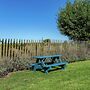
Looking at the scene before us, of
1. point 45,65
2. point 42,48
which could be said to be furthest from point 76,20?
point 45,65

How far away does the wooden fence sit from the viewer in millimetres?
16341

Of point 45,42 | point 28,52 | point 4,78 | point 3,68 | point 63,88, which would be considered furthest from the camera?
point 45,42

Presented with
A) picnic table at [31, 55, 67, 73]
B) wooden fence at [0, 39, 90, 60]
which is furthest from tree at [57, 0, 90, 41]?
picnic table at [31, 55, 67, 73]

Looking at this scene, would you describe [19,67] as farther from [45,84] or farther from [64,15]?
[64,15]

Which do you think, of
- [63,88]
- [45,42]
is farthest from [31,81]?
[45,42]

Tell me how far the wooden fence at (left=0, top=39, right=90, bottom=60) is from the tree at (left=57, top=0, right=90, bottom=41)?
1211cm

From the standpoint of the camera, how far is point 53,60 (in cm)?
1803

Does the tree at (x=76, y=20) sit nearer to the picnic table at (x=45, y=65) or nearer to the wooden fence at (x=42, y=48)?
the wooden fence at (x=42, y=48)

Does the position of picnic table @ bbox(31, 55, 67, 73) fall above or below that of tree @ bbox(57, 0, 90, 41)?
below

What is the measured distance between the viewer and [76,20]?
39.9 meters

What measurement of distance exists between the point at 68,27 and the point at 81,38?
242 cm

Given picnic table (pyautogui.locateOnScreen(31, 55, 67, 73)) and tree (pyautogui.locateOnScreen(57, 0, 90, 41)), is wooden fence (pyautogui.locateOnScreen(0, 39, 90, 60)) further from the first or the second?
tree (pyautogui.locateOnScreen(57, 0, 90, 41))

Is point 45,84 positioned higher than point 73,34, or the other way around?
point 73,34

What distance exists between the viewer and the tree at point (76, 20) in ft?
130
